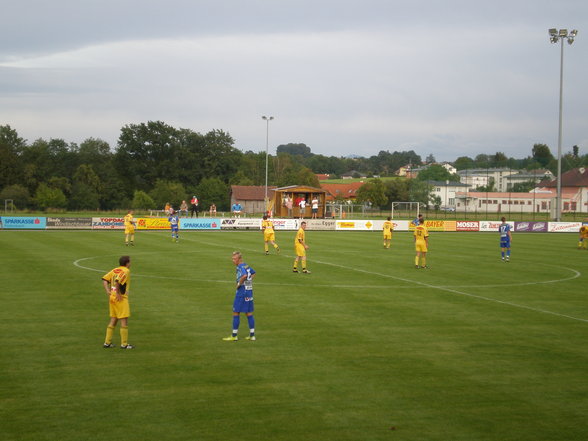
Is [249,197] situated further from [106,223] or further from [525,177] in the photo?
[525,177]

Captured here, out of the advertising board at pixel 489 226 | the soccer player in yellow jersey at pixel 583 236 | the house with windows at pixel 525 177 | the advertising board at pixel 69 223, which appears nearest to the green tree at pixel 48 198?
the advertising board at pixel 69 223

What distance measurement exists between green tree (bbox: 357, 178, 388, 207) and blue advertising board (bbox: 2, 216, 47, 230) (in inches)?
2231

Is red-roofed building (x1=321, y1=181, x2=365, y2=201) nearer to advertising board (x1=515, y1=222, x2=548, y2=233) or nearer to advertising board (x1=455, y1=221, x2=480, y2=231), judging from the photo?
advertising board (x1=455, y1=221, x2=480, y2=231)

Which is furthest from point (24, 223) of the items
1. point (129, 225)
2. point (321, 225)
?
point (321, 225)

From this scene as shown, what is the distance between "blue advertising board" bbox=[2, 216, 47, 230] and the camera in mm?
50969

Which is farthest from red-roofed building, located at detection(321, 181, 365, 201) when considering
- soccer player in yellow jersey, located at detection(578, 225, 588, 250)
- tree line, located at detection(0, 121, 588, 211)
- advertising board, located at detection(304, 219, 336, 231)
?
soccer player in yellow jersey, located at detection(578, 225, 588, 250)

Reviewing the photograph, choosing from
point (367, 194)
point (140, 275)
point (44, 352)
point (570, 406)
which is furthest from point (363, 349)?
point (367, 194)

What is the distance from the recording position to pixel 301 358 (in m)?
13.6

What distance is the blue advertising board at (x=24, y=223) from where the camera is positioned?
51.0m

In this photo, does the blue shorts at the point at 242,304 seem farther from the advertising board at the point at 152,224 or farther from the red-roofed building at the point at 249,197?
the red-roofed building at the point at 249,197

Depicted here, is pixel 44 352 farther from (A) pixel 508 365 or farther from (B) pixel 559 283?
(B) pixel 559 283

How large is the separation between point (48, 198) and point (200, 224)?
38919 mm

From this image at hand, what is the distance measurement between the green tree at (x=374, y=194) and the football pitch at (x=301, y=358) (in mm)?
70936

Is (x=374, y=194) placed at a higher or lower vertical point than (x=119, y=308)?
higher
